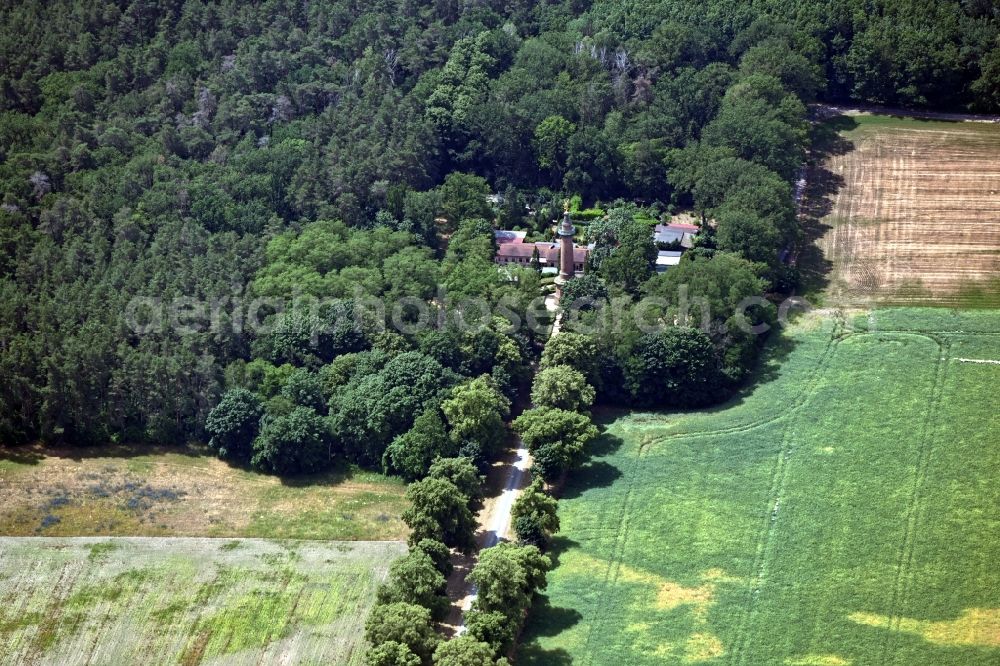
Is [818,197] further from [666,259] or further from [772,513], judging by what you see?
[772,513]

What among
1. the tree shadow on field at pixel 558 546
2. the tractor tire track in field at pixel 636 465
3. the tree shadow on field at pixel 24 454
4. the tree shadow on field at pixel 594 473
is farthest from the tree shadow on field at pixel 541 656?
the tree shadow on field at pixel 24 454

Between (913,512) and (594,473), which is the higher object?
(913,512)

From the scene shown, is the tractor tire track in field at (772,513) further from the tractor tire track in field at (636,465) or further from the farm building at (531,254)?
the farm building at (531,254)

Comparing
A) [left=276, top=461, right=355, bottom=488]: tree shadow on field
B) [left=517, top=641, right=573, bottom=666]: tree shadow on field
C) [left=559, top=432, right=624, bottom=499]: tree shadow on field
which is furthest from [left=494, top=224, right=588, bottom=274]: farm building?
[left=517, top=641, right=573, bottom=666]: tree shadow on field

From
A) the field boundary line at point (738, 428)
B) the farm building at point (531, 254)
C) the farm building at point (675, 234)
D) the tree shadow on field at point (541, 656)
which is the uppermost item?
the farm building at point (675, 234)

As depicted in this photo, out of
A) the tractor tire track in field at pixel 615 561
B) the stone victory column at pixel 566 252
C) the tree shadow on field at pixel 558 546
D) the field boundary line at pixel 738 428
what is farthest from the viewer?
the stone victory column at pixel 566 252

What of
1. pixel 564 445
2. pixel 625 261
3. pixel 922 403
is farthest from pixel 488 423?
pixel 922 403

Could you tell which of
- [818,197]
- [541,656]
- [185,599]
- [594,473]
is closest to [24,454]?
[185,599]

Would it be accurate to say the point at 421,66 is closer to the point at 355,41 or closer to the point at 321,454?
the point at 355,41
